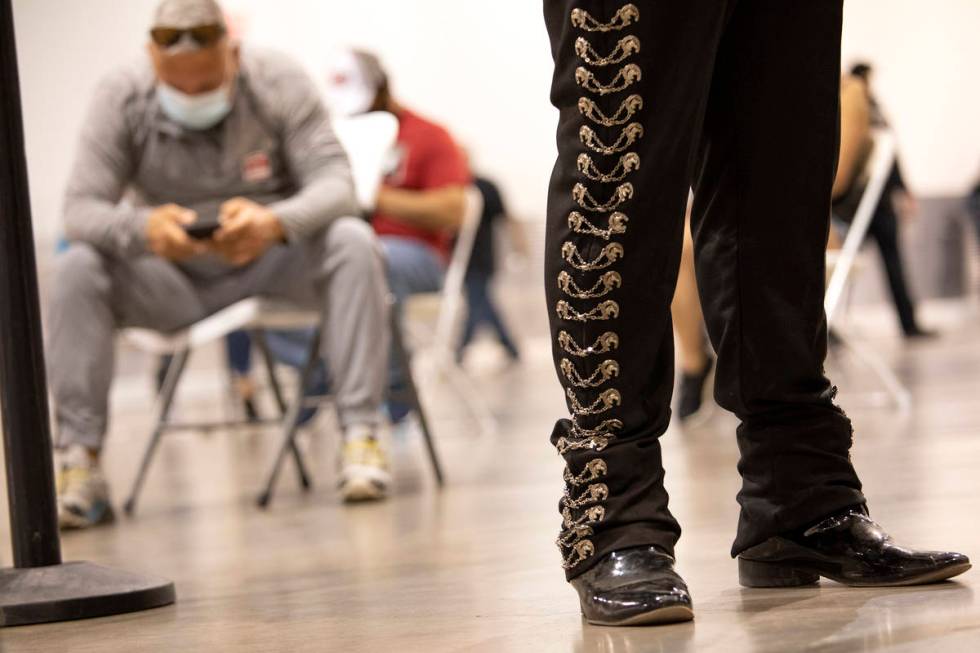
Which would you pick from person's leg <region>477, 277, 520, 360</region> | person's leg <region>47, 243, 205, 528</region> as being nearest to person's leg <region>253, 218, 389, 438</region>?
person's leg <region>47, 243, 205, 528</region>

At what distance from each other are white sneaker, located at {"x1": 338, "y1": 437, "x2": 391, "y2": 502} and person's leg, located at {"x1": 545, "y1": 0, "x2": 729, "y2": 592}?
1453 millimetres

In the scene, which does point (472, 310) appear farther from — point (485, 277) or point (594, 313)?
point (594, 313)

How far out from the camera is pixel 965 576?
1386mm

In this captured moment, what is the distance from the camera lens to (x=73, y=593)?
1620mm

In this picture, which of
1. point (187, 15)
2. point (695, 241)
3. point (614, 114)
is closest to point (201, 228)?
point (187, 15)

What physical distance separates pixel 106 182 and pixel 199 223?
0.95 ft

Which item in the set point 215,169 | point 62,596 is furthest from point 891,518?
point 215,169

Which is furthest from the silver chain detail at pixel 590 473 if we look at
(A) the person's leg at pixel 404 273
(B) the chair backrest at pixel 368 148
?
(A) the person's leg at pixel 404 273

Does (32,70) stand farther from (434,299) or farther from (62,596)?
(62,596)

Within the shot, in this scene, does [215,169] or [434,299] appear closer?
[215,169]

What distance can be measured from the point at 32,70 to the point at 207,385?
223 centimetres

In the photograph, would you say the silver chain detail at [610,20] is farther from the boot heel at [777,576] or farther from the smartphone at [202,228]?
the smartphone at [202,228]

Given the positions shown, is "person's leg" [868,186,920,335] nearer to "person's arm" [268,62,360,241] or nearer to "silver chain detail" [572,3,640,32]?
"person's arm" [268,62,360,241]

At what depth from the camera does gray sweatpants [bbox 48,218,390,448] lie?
2.80 meters
